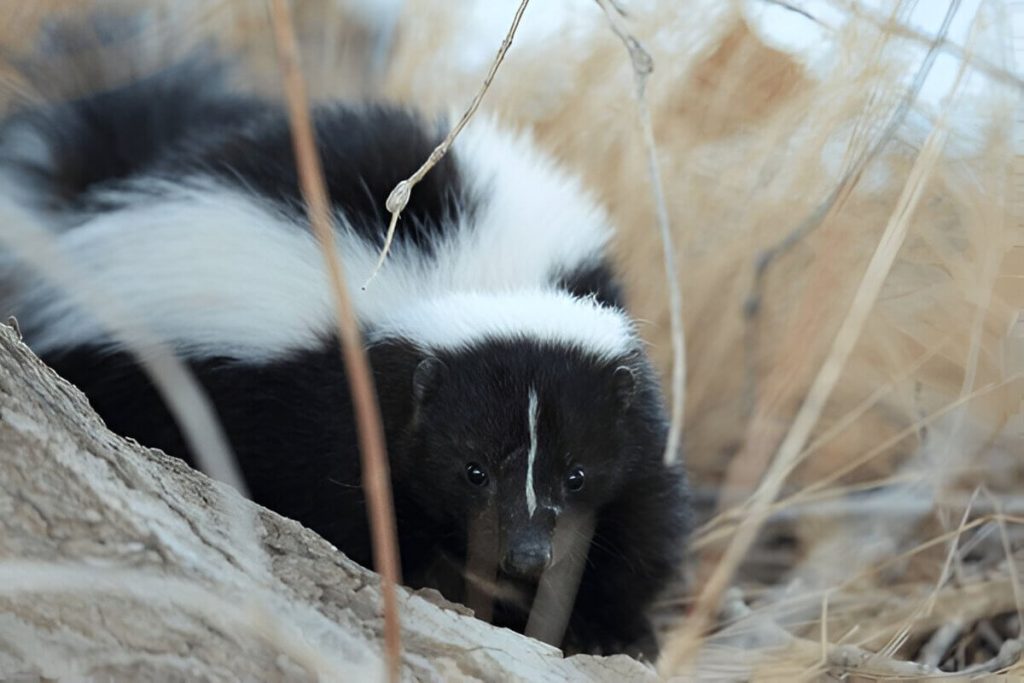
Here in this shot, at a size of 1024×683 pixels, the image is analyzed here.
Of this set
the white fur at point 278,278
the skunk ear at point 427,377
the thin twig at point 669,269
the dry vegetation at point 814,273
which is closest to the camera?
the thin twig at point 669,269

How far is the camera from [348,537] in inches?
115

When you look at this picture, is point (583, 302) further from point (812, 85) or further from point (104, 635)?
point (104, 635)

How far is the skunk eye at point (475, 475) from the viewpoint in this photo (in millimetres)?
2682

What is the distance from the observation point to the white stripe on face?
2559 millimetres

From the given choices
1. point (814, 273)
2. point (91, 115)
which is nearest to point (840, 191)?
point (814, 273)

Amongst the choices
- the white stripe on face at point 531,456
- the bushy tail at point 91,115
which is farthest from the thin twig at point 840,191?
the bushy tail at point 91,115

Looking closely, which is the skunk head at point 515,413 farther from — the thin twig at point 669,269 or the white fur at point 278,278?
the thin twig at point 669,269

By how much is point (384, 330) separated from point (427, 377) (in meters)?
0.23

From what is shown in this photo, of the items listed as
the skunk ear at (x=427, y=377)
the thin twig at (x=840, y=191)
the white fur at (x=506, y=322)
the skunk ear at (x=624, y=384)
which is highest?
the thin twig at (x=840, y=191)

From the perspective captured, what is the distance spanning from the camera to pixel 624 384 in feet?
9.45

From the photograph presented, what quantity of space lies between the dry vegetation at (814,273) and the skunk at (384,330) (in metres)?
0.38

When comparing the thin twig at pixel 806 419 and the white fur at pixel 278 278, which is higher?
the white fur at pixel 278 278

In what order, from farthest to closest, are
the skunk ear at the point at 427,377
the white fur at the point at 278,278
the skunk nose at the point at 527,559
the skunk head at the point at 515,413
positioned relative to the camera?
the white fur at the point at 278,278 < the skunk ear at the point at 427,377 < the skunk head at the point at 515,413 < the skunk nose at the point at 527,559

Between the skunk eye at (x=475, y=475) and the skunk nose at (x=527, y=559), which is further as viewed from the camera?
the skunk eye at (x=475, y=475)
